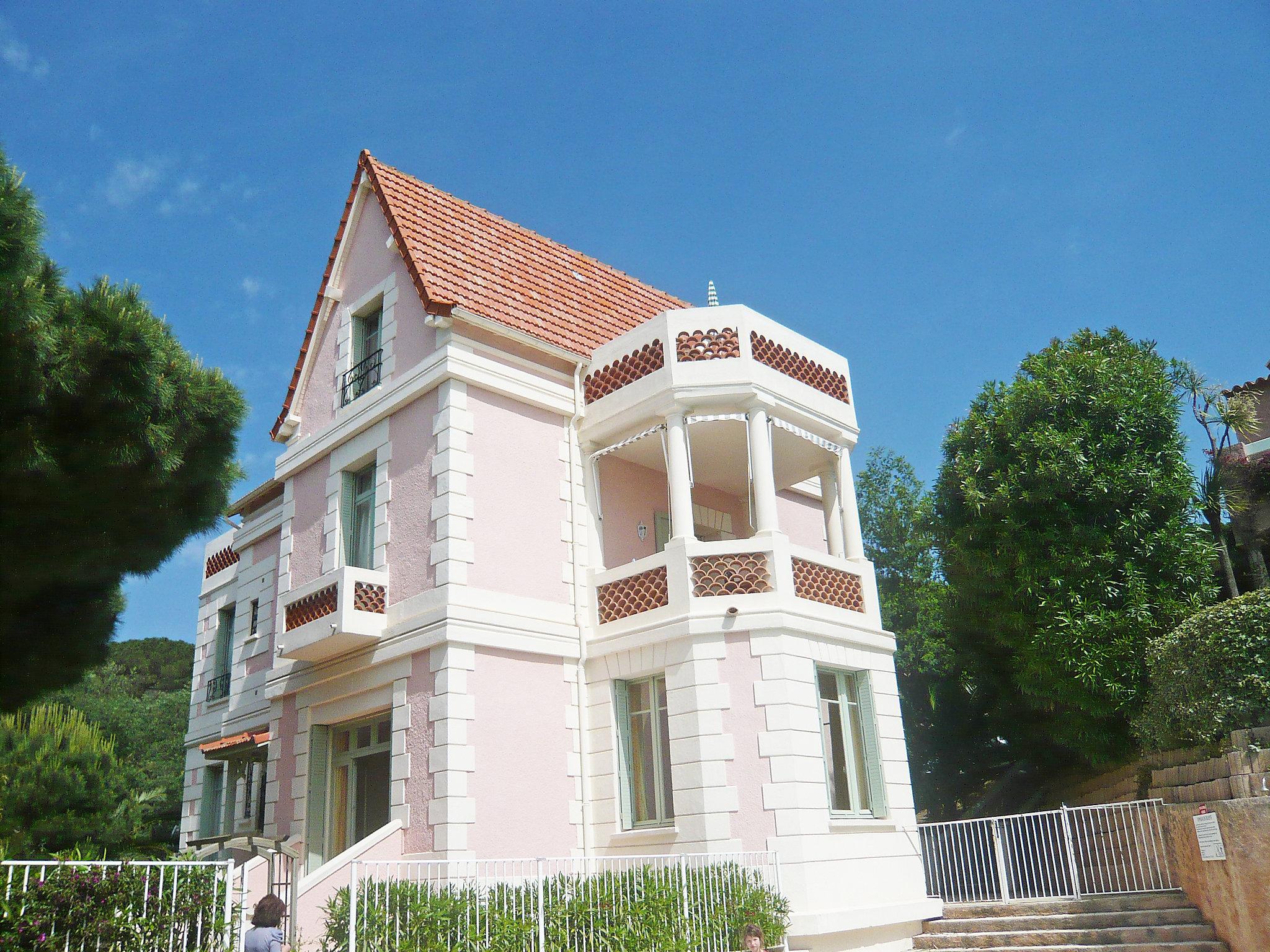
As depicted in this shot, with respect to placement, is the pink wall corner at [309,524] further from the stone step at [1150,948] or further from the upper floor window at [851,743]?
the stone step at [1150,948]

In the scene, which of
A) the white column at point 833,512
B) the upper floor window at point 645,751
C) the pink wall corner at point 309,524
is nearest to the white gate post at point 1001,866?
the white column at point 833,512

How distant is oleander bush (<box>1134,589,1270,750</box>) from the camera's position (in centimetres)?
1167

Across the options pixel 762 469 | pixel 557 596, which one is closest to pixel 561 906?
pixel 557 596

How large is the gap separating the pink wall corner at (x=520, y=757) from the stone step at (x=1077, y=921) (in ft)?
16.9

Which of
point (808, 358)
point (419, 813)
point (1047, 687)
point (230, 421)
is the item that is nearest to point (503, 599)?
point (419, 813)

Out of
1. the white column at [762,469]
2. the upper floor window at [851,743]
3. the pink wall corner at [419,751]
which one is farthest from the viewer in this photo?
the white column at [762,469]

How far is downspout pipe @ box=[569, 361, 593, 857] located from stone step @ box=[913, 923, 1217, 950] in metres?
4.53

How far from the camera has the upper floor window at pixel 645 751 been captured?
13.2 meters

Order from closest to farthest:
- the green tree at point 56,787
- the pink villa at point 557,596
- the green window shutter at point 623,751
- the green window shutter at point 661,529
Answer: the pink villa at point 557,596, the green window shutter at point 623,751, the green window shutter at point 661,529, the green tree at point 56,787

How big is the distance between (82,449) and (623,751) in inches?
303

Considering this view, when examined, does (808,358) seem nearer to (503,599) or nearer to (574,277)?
(574,277)

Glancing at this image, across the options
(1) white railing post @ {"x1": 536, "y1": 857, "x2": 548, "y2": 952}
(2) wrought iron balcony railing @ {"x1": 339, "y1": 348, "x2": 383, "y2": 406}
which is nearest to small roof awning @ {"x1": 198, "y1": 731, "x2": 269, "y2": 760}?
(2) wrought iron balcony railing @ {"x1": 339, "y1": 348, "x2": 383, "y2": 406}

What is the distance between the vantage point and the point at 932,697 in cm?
2370

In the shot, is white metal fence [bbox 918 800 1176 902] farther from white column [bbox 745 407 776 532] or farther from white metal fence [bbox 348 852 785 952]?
white column [bbox 745 407 776 532]
